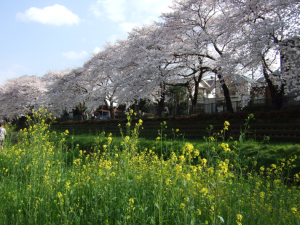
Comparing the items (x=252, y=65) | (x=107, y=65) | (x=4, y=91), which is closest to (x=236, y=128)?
(x=252, y=65)

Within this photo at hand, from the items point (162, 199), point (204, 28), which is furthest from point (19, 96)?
point (162, 199)

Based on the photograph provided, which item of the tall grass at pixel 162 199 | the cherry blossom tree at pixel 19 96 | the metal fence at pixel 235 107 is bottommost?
the tall grass at pixel 162 199

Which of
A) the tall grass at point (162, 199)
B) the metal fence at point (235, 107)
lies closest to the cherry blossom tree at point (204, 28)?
the metal fence at point (235, 107)

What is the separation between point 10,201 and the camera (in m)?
4.52

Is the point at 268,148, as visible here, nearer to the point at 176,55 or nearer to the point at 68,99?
the point at 176,55

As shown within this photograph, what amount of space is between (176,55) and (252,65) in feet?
19.0

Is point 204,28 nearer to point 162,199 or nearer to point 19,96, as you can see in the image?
point 162,199

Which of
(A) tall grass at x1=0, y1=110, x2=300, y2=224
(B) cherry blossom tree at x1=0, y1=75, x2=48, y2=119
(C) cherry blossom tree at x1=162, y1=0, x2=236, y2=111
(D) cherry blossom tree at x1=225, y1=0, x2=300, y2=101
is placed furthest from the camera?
(B) cherry blossom tree at x1=0, y1=75, x2=48, y2=119

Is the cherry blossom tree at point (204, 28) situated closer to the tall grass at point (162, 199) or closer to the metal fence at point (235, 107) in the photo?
the metal fence at point (235, 107)

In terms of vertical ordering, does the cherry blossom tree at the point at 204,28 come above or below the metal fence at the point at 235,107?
above

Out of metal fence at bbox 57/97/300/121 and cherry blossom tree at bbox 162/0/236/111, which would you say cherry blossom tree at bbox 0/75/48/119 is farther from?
cherry blossom tree at bbox 162/0/236/111

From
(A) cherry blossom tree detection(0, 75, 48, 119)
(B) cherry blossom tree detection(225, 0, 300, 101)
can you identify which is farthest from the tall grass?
(A) cherry blossom tree detection(0, 75, 48, 119)

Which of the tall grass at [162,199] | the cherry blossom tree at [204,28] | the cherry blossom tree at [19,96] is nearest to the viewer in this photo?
the tall grass at [162,199]

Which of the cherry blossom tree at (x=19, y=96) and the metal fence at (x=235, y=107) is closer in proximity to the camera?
the metal fence at (x=235, y=107)
